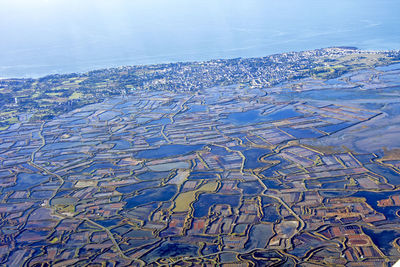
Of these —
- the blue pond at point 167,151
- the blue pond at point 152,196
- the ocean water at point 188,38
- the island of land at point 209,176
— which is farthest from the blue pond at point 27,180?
the ocean water at point 188,38

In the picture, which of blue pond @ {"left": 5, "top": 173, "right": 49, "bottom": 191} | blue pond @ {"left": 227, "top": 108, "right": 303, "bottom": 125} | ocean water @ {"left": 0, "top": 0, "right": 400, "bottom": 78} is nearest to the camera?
blue pond @ {"left": 5, "top": 173, "right": 49, "bottom": 191}

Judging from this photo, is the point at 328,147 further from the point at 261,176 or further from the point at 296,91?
the point at 296,91

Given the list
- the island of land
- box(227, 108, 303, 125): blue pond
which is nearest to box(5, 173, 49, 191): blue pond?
the island of land

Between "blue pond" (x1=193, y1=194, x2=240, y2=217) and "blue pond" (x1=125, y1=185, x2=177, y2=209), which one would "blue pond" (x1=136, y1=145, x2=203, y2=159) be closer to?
"blue pond" (x1=125, y1=185, x2=177, y2=209)

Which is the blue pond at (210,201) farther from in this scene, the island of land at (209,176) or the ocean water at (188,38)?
the ocean water at (188,38)

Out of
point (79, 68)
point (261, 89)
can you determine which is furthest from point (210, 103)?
point (79, 68)
